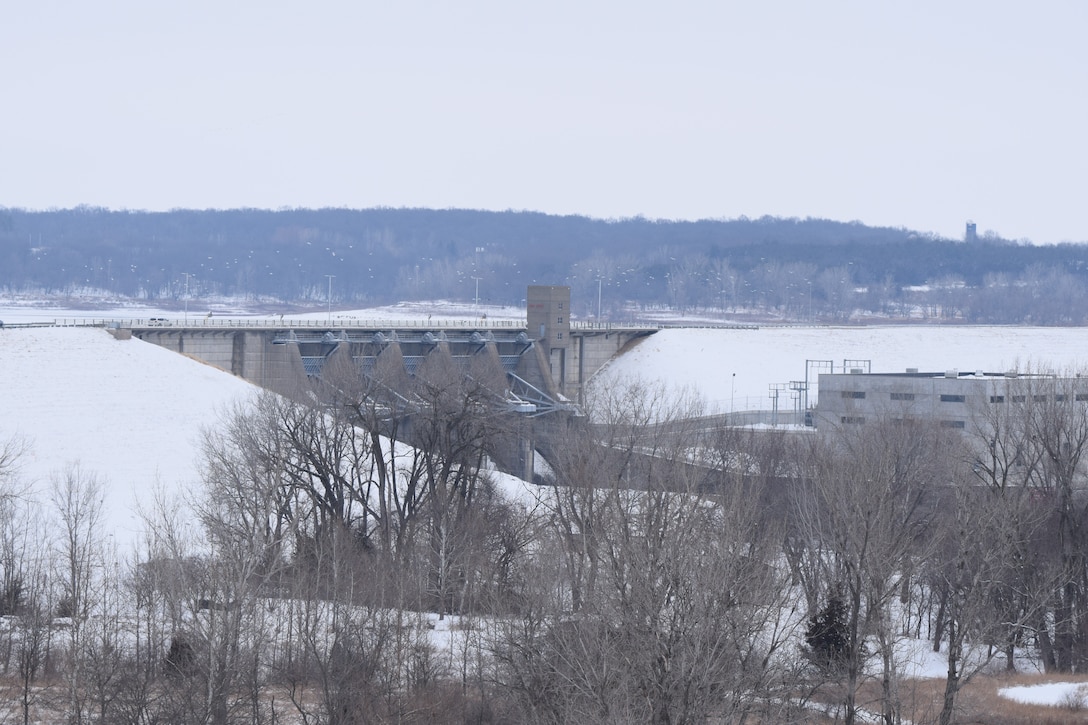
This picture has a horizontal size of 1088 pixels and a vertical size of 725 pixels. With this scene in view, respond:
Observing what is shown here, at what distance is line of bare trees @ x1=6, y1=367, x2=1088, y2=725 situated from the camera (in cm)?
1898

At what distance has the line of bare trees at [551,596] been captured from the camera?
62.3 ft

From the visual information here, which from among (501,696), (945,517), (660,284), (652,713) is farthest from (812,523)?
(660,284)

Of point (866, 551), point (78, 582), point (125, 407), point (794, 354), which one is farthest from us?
point (794, 354)

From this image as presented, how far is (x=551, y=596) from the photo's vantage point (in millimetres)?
21688

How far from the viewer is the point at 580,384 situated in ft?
259

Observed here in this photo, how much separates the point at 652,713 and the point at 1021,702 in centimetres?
1128

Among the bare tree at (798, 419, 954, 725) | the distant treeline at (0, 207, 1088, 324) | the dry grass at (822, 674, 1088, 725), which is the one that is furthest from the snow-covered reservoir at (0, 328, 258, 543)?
the distant treeline at (0, 207, 1088, 324)

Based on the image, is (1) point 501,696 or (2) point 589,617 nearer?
(2) point 589,617

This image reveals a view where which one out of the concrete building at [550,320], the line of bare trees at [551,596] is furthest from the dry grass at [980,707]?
the concrete building at [550,320]

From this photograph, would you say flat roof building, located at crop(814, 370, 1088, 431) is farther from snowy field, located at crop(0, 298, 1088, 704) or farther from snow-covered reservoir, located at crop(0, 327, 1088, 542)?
snow-covered reservoir, located at crop(0, 327, 1088, 542)

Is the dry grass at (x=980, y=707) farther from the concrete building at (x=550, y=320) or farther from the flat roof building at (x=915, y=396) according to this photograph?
the concrete building at (x=550, y=320)

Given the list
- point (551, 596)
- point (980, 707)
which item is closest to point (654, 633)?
point (551, 596)

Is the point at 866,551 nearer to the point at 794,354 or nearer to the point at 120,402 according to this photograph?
the point at 120,402

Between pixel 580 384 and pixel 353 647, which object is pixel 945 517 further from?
pixel 580 384
